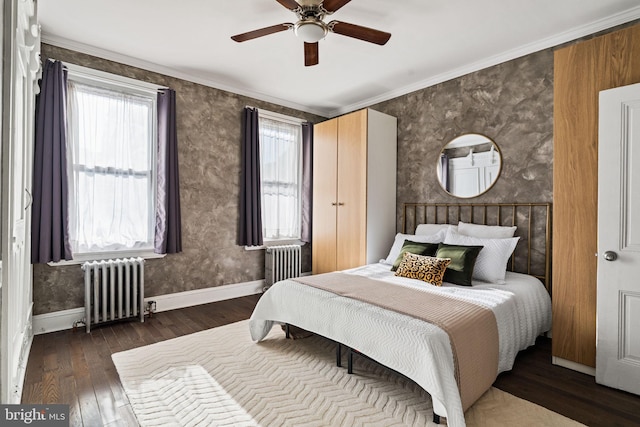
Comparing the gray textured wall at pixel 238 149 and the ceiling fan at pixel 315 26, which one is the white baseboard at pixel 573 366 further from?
the ceiling fan at pixel 315 26

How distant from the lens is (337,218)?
4426 millimetres

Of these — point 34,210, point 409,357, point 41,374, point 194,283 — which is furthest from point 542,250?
point 34,210

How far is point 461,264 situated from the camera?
9.16 ft

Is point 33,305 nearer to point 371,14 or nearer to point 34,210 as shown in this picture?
point 34,210

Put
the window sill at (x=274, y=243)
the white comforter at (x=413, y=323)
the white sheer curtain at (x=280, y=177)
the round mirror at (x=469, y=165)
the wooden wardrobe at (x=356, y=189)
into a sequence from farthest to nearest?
the white sheer curtain at (x=280, y=177), the window sill at (x=274, y=243), the wooden wardrobe at (x=356, y=189), the round mirror at (x=469, y=165), the white comforter at (x=413, y=323)

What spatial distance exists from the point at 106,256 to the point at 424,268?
3.14 meters

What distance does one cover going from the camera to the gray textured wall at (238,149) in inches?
121

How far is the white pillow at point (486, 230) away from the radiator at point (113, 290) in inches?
133

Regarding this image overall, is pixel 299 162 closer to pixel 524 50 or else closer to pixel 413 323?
pixel 524 50

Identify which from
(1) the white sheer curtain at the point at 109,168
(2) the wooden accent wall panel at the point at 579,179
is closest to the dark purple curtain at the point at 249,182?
(1) the white sheer curtain at the point at 109,168

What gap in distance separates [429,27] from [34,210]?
12.4 ft

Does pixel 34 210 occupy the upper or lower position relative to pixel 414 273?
upper

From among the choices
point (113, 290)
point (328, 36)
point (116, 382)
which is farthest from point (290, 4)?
point (113, 290)

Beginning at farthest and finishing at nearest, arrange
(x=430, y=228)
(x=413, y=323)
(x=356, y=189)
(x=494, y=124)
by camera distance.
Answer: (x=356, y=189)
(x=430, y=228)
(x=494, y=124)
(x=413, y=323)
